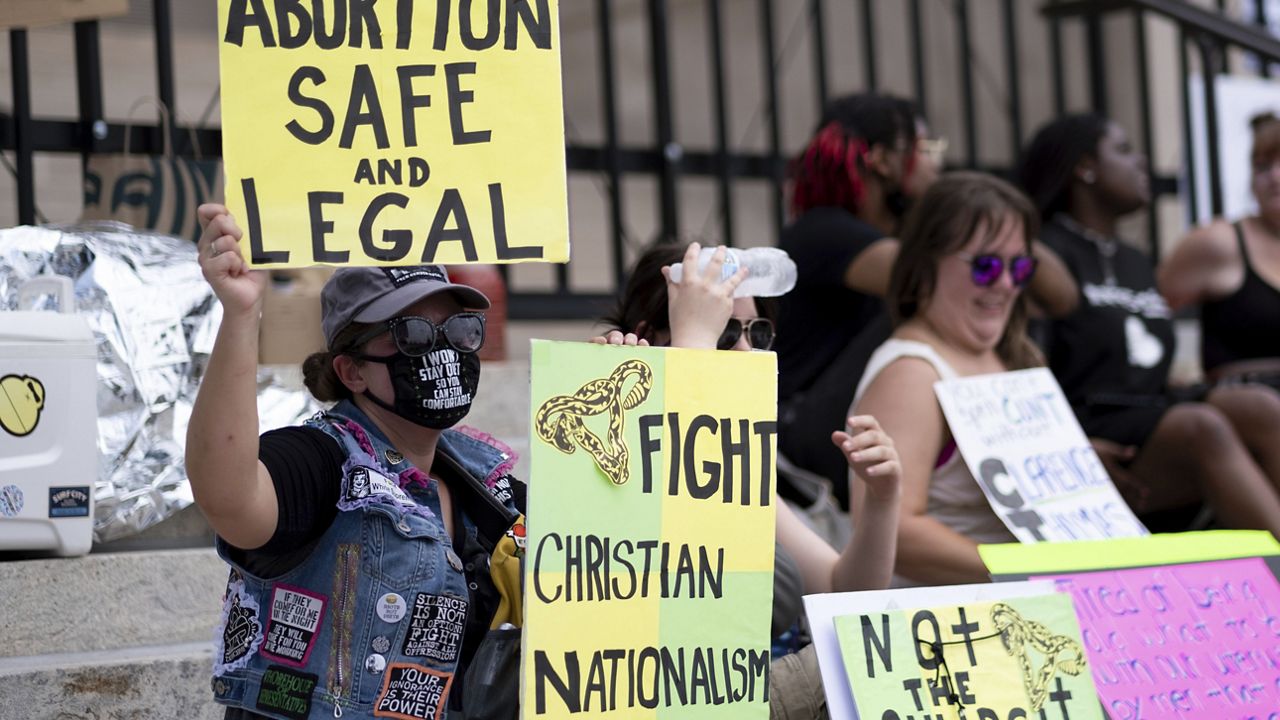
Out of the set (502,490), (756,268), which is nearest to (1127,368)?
(756,268)

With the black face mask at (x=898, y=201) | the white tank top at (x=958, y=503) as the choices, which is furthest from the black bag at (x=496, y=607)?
the black face mask at (x=898, y=201)

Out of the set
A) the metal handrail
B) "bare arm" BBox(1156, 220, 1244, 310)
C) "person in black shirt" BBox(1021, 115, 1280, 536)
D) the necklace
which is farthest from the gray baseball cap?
the metal handrail

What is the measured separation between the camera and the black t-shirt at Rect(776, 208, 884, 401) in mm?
4359

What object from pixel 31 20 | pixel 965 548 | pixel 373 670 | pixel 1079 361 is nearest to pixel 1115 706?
pixel 965 548

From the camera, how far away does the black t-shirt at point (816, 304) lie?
4.36 m

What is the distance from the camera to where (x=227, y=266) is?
2080 millimetres

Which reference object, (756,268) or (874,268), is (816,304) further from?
(756,268)

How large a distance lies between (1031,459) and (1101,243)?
5.69 ft

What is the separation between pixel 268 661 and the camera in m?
2.31

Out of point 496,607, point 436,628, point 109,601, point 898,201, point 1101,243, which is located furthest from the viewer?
point 1101,243

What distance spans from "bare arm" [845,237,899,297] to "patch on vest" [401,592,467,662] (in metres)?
2.10

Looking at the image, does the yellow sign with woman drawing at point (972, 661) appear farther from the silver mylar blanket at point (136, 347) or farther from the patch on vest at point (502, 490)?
the silver mylar blanket at point (136, 347)

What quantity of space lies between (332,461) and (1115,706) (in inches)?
57.7

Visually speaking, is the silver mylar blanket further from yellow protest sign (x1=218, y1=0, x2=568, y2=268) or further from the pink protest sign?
the pink protest sign
